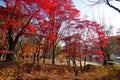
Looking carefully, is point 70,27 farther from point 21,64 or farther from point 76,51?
point 21,64

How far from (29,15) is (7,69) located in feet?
19.6

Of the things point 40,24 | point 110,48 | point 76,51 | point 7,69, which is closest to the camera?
point 7,69

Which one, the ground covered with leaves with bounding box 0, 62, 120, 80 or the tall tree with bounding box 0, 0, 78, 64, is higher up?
the tall tree with bounding box 0, 0, 78, 64

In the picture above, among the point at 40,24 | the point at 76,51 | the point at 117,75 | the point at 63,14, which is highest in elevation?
the point at 63,14

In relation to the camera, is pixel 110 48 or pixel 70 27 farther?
pixel 110 48

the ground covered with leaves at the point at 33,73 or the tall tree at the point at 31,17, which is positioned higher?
the tall tree at the point at 31,17

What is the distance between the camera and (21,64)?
72.3 feet

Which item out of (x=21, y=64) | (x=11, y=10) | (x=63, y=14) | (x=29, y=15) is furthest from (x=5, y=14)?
(x=63, y=14)

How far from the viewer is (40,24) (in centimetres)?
2338

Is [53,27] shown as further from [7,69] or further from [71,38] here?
[7,69]

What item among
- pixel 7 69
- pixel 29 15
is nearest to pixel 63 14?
pixel 29 15

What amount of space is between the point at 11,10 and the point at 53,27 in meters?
6.33

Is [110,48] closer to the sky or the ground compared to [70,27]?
closer to the ground

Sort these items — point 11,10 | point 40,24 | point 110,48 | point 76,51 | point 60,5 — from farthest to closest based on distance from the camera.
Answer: point 110,48 → point 76,51 → point 60,5 → point 40,24 → point 11,10
